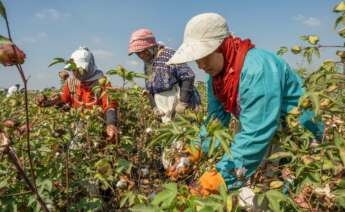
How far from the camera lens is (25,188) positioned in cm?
191

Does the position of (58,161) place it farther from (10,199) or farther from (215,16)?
(215,16)

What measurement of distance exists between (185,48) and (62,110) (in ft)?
4.01

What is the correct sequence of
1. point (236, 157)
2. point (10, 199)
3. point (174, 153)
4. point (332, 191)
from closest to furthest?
1. point (332, 191)
2. point (236, 157)
3. point (10, 199)
4. point (174, 153)

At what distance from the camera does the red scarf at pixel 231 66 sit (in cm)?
171

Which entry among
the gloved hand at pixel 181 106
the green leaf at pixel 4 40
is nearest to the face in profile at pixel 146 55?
the gloved hand at pixel 181 106

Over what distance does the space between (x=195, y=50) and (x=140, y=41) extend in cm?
Answer: 196

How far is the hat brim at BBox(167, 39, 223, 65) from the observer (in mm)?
1654

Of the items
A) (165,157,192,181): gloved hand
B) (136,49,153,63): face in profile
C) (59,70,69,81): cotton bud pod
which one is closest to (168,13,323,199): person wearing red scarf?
(165,157,192,181): gloved hand

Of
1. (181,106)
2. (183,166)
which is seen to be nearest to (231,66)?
(183,166)

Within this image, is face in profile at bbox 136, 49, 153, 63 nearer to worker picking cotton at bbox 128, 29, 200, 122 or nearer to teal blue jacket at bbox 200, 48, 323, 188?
worker picking cotton at bbox 128, 29, 200, 122

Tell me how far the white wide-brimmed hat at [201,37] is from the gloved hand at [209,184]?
44 centimetres

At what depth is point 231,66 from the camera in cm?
174

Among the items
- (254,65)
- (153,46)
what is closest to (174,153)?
(254,65)

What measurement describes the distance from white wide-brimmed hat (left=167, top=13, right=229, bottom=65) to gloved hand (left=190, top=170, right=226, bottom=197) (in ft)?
1.45
